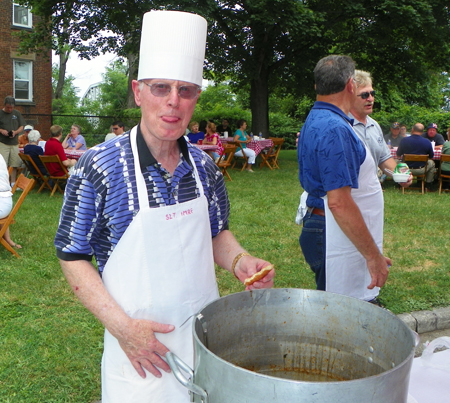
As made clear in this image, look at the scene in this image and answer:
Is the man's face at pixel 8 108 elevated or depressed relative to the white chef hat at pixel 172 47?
depressed

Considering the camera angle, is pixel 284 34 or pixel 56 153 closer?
pixel 56 153

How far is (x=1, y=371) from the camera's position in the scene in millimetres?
3512

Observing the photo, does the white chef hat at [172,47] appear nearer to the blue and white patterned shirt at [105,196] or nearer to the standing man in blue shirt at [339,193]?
the blue and white patterned shirt at [105,196]

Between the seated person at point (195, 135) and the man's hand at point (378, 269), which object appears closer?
the man's hand at point (378, 269)

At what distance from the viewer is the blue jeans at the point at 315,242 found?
9.23ft

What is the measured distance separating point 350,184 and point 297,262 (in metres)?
3.70

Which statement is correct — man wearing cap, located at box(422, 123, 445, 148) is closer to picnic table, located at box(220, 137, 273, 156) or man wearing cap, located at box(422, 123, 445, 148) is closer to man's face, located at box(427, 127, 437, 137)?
man's face, located at box(427, 127, 437, 137)

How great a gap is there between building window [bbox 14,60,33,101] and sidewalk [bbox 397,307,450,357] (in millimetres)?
20623

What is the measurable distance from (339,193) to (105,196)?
1.27 m

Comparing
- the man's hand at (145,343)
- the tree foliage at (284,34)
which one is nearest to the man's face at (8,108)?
the tree foliage at (284,34)

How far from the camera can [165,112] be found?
5.31ft

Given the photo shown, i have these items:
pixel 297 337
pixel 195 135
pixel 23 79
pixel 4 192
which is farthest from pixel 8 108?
pixel 23 79

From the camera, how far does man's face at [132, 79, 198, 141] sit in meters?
1.62

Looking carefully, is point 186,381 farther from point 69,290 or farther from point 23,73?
point 23,73
